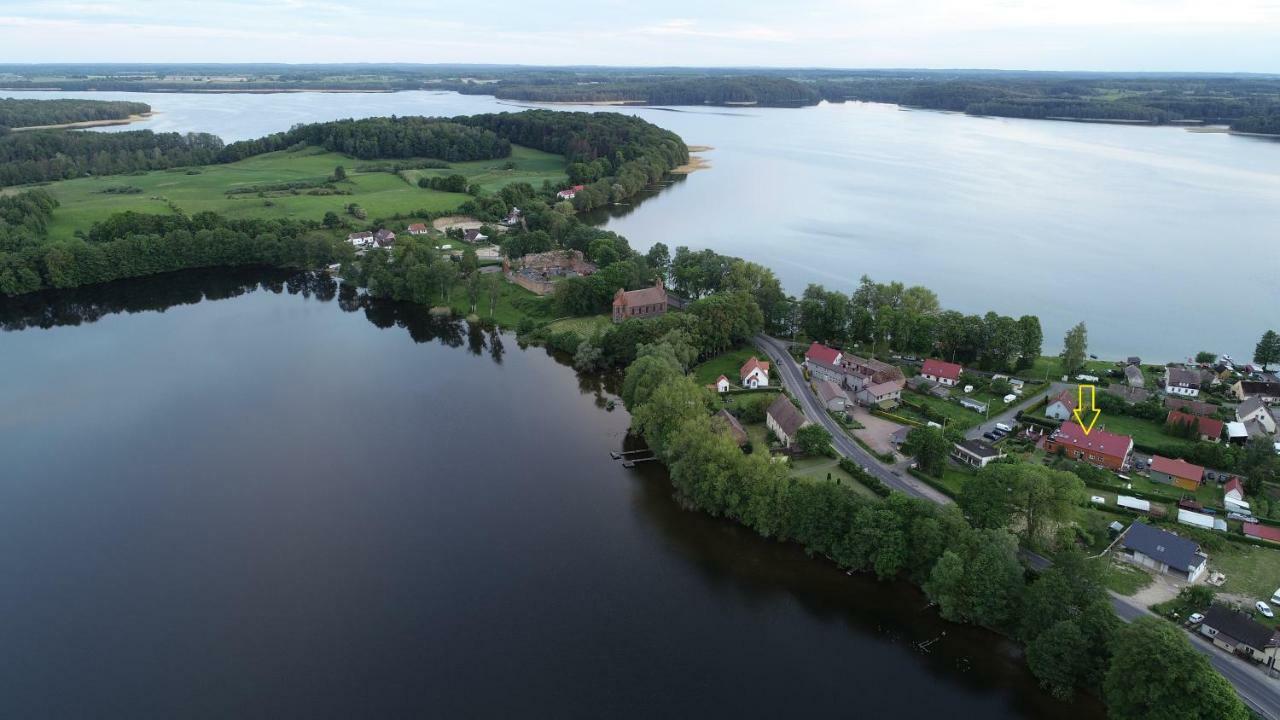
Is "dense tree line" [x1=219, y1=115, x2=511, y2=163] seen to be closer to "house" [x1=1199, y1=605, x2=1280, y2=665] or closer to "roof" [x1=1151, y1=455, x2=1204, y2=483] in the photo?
"roof" [x1=1151, y1=455, x2=1204, y2=483]

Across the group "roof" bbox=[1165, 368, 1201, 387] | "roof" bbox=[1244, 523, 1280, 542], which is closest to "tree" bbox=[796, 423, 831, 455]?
"roof" bbox=[1244, 523, 1280, 542]

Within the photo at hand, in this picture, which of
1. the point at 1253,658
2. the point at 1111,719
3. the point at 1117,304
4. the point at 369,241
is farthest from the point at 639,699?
the point at 369,241

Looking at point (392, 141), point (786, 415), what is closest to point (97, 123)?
point (392, 141)

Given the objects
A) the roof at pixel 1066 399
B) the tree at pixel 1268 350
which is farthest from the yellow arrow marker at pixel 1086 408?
the tree at pixel 1268 350

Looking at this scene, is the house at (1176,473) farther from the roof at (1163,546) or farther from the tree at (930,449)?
the tree at (930,449)

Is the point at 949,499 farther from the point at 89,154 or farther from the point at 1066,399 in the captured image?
the point at 89,154

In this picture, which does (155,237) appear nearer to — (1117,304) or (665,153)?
(665,153)
